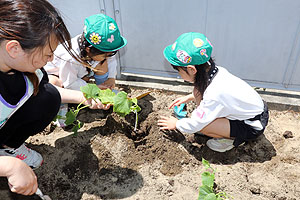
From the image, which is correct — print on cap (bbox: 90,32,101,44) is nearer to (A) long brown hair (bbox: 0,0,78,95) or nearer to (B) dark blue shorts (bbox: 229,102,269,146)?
(A) long brown hair (bbox: 0,0,78,95)

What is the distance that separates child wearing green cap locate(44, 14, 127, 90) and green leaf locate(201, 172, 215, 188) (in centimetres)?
84

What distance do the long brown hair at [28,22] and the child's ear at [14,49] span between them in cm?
1

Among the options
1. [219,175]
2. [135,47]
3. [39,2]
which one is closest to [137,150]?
[219,175]

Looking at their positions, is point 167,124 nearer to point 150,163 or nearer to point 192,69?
point 150,163

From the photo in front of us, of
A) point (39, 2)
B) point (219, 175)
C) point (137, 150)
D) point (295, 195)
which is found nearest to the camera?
point (39, 2)

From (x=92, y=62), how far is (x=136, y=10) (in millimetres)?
520

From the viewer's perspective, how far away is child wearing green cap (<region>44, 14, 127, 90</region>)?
5.90 feet

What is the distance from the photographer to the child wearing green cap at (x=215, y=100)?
5.34ft

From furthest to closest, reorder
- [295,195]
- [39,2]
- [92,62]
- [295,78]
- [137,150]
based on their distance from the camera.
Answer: [295,78] < [92,62] < [137,150] < [295,195] < [39,2]

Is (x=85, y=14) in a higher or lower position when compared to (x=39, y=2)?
lower

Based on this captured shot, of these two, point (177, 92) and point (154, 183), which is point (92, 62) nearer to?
point (177, 92)

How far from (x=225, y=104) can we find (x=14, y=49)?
3.73 ft

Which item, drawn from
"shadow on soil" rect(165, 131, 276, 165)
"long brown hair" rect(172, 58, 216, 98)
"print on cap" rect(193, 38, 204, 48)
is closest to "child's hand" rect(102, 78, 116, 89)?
"shadow on soil" rect(165, 131, 276, 165)

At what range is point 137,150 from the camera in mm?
1915
